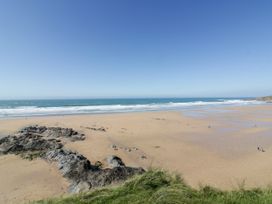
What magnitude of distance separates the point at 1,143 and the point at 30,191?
5405 millimetres

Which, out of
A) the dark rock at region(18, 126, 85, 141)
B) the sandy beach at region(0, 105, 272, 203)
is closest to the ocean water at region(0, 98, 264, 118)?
the dark rock at region(18, 126, 85, 141)

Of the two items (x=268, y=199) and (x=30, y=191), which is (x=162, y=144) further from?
(x=268, y=199)

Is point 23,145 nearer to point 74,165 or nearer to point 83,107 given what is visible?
point 74,165

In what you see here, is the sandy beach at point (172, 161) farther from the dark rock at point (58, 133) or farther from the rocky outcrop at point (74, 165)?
the dark rock at point (58, 133)

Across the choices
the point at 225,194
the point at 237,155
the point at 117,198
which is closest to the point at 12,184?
the point at 117,198

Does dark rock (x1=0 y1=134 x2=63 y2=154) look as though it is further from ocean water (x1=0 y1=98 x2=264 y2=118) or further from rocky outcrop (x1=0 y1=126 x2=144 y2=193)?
ocean water (x1=0 y1=98 x2=264 y2=118)

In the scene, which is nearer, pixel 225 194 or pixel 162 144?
pixel 225 194

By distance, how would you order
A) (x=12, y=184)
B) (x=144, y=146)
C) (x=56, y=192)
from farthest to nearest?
(x=144, y=146) < (x=12, y=184) < (x=56, y=192)

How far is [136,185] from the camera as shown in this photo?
3141 mm

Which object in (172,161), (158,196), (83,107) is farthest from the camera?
(83,107)

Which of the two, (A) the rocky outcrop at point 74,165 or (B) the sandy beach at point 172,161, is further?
(B) the sandy beach at point 172,161

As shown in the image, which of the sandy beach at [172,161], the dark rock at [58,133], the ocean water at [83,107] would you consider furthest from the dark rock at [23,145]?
the ocean water at [83,107]

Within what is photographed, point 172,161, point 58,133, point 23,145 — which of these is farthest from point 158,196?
point 58,133

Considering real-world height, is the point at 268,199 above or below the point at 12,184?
above
